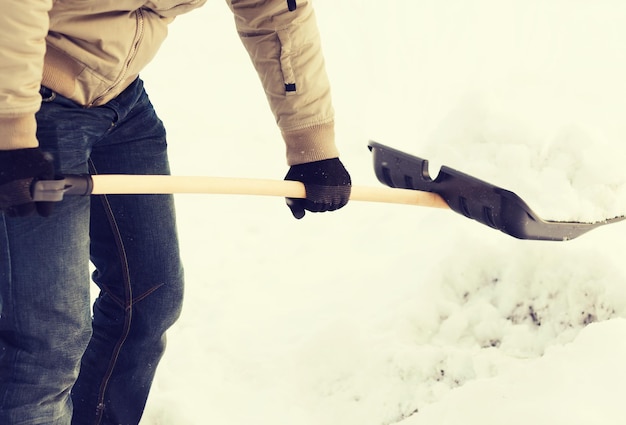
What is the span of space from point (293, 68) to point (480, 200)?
78cm

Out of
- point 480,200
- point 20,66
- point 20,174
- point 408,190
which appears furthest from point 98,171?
point 480,200

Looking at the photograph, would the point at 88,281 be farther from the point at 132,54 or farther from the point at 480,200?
the point at 480,200

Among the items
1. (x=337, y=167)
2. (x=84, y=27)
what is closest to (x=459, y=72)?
(x=337, y=167)

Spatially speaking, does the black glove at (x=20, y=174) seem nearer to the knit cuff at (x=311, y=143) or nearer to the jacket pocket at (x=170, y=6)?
the jacket pocket at (x=170, y=6)

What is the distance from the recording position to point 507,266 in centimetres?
303

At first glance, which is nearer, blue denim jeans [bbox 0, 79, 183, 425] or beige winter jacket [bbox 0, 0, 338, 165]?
beige winter jacket [bbox 0, 0, 338, 165]

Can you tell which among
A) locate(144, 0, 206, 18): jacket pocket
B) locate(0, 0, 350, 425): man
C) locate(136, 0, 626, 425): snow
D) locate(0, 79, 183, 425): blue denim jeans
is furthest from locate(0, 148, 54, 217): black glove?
locate(136, 0, 626, 425): snow

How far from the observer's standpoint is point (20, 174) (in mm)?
1563

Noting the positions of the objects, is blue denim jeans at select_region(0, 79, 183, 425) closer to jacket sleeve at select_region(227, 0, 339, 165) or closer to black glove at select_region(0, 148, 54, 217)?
black glove at select_region(0, 148, 54, 217)

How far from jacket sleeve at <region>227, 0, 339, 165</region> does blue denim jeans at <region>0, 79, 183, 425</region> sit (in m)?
0.36

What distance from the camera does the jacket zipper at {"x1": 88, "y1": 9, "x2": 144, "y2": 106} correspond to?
175 cm

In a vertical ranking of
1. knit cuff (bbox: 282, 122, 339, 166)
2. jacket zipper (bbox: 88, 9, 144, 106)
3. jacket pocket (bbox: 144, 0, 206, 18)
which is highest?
jacket pocket (bbox: 144, 0, 206, 18)

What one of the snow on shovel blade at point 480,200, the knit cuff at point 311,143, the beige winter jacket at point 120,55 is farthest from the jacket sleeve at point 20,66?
the snow on shovel blade at point 480,200

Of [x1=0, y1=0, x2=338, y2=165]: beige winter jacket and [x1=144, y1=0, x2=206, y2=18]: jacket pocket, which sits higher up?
[x1=144, y1=0, x2=206, y2=18]: jacket pocket
